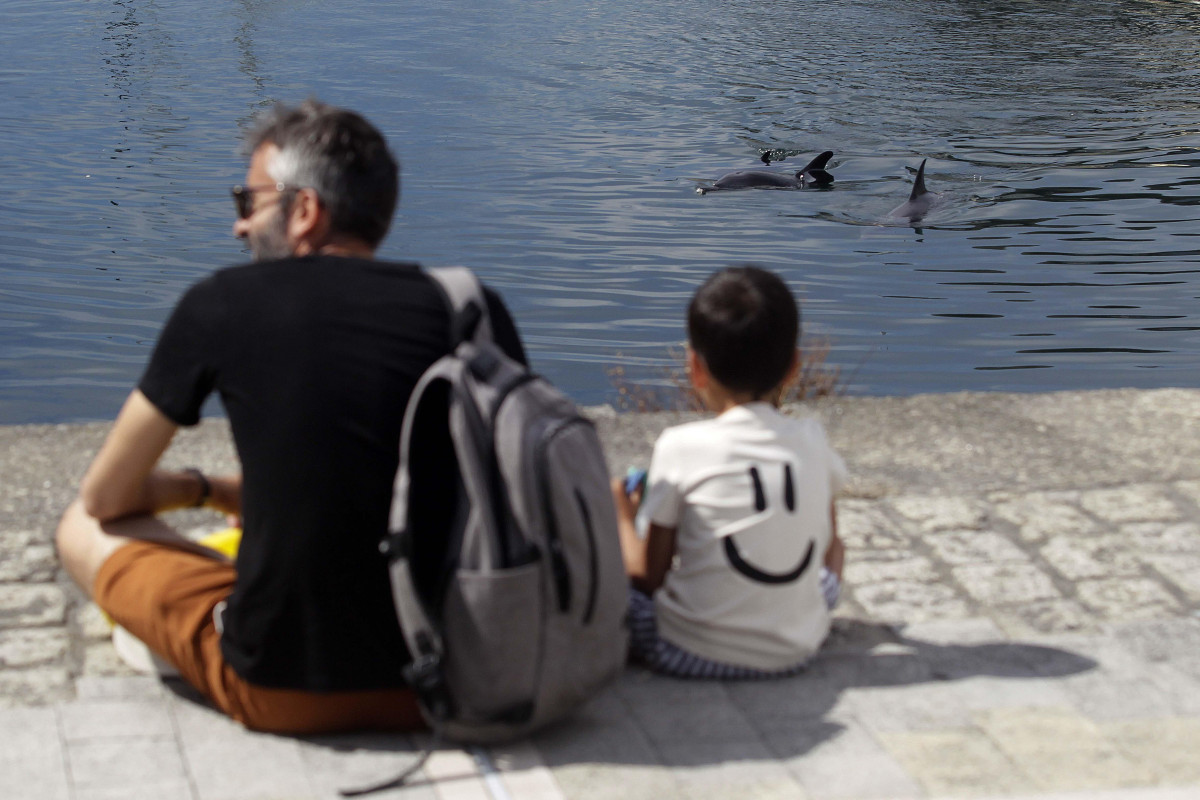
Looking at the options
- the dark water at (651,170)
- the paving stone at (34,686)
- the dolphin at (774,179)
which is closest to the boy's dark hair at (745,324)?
the paving stone at (34,686)

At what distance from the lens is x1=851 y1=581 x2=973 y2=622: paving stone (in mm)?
3859

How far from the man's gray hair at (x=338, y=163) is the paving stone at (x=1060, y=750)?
6.27 ft

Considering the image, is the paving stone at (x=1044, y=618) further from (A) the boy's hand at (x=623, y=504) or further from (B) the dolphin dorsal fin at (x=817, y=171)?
(B) the dolphin dorsal fin at (x=817, y=171)

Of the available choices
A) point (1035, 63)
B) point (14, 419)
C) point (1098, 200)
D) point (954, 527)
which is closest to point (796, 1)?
point (1035, 63)

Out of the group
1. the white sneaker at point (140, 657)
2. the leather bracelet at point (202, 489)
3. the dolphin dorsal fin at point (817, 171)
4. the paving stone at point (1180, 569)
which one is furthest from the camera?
the dolphin dorsal fin at point (817, 171)

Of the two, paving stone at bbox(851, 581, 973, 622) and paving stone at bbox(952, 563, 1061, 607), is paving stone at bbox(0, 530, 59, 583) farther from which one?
paving stone at bbox(952, 563, 1061, 607)

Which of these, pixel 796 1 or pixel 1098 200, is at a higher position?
pixel 796 1

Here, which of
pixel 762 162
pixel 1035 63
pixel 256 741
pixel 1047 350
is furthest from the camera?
pixel 1035 63

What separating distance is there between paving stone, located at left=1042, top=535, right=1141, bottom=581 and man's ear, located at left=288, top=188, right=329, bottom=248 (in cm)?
252

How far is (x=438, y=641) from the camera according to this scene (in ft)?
9.26

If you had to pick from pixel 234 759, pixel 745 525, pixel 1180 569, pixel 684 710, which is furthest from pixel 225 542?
pixel 1180 569

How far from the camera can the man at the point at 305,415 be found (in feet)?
9.35

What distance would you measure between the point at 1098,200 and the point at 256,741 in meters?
14.2

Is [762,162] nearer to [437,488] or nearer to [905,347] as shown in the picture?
A: [905,347]
